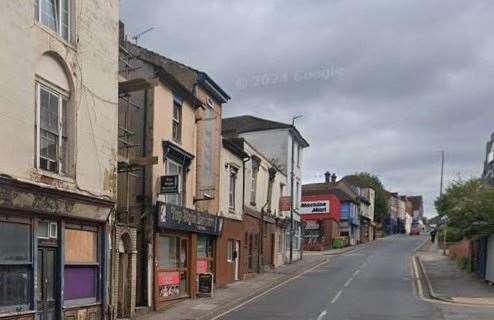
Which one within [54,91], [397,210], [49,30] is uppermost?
[49,30]

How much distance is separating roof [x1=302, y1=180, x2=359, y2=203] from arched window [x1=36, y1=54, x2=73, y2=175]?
207 ft

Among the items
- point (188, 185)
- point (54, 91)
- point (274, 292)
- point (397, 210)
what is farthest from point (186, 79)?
point (397, 210)

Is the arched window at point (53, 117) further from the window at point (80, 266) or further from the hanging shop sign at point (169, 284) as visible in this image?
the hanging shop sign at point (169, 284)

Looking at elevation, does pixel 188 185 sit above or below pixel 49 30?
below

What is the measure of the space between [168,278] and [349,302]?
20.6 feet

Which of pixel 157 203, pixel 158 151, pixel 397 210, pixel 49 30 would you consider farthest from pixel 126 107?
pixel 397 210

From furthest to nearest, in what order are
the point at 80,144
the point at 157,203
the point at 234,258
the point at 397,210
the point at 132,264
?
the point at 397,210, the point at 234,258, the point at 157,203, the point at 132,264, the point at 80,144

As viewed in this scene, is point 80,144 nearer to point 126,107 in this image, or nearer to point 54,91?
point 54,91

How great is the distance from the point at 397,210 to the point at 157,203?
122991 millimetres

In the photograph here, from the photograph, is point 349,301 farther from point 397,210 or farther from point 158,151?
point 397,210

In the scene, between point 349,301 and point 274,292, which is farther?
point 274,292

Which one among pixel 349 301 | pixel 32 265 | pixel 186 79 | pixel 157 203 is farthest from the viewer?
pixel 186 79

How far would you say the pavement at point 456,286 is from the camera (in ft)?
79.5

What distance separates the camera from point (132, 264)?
62.6ft
